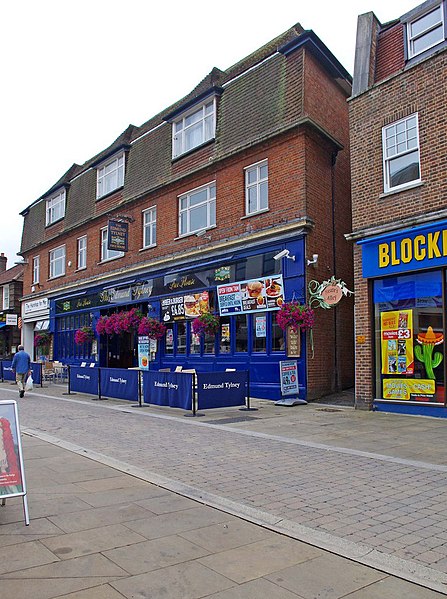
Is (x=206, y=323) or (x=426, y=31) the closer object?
(x=426, y=31)

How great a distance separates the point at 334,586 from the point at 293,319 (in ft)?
36.7

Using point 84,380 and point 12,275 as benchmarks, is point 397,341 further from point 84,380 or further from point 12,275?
point 12,275

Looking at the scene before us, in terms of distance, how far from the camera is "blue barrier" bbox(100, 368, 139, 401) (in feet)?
49.7

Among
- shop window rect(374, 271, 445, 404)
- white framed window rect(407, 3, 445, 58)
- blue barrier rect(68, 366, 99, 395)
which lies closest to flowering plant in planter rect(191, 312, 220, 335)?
blue barrier rect(68, 366, 99, 395)

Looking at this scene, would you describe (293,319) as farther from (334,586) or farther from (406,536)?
(334,586)

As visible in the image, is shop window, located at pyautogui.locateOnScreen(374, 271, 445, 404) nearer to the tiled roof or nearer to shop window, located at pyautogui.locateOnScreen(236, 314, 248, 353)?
shop window, located at pyautogui.locateOnScreen(236, 314, 248, 353)

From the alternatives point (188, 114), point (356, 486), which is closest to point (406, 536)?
point (356, 486)

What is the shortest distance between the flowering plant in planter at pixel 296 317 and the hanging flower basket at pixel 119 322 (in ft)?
26.7

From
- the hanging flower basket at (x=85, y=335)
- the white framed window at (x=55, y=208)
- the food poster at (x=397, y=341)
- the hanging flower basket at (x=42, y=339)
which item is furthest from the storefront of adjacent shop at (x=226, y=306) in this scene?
the white framed window at (x=55, y=208)

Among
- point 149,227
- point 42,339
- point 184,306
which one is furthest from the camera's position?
point 42,339

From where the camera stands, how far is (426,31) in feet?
42.5

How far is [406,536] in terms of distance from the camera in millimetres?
4641

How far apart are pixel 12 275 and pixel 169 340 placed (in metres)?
25.7

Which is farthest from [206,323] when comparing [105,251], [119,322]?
[105,251]
